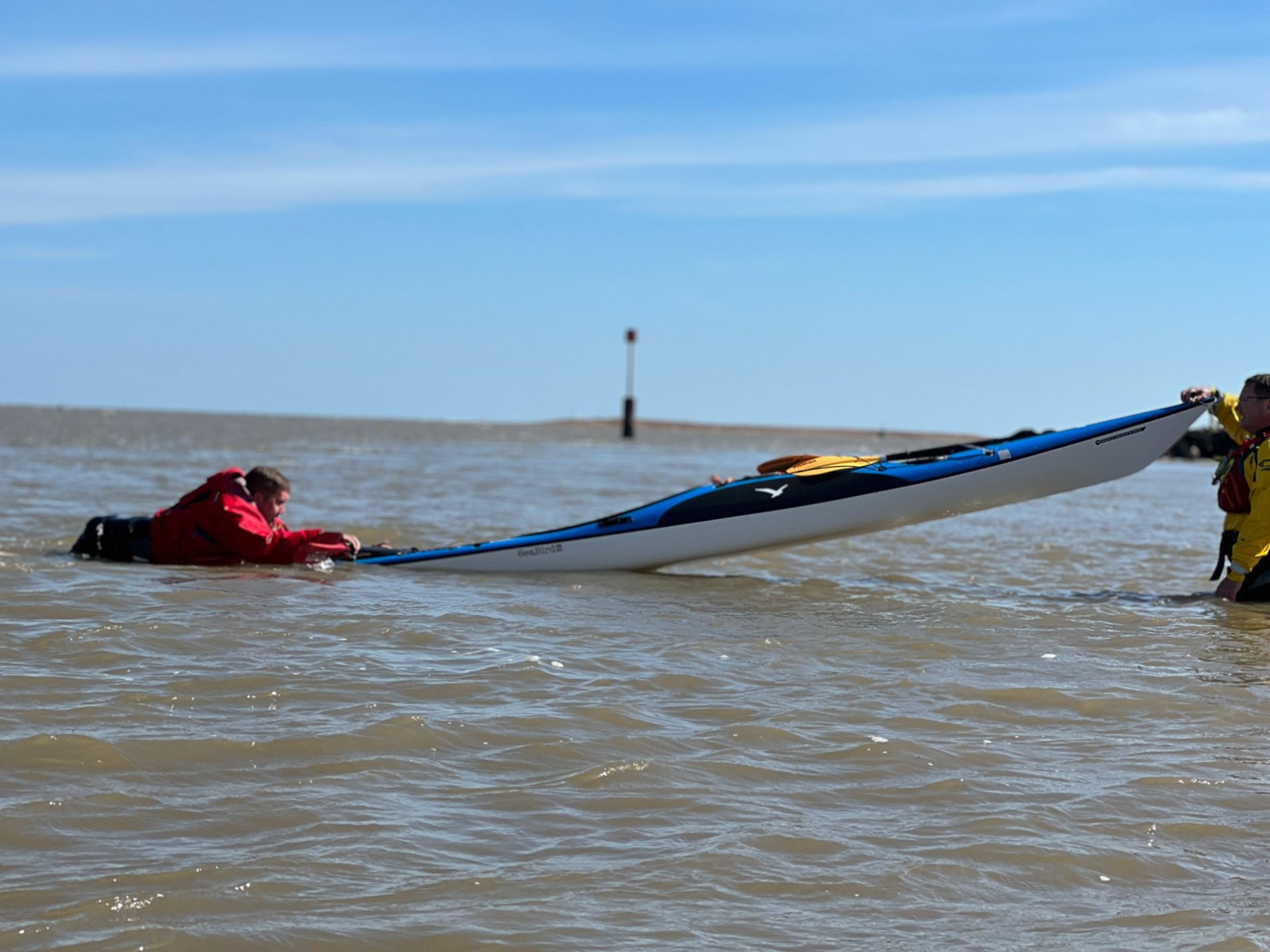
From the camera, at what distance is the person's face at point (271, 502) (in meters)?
8.52

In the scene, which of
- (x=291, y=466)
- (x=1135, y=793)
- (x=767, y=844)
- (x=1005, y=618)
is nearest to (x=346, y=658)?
(x=767, y=844)

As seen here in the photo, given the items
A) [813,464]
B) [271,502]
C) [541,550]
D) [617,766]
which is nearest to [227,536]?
[271,502]

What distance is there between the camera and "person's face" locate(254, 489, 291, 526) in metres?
8.52

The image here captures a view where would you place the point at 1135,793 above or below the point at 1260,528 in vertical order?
below

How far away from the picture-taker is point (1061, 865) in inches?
129

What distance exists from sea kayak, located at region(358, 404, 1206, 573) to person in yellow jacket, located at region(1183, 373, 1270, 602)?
1067 mm

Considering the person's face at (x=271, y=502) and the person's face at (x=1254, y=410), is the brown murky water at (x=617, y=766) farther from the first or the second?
the person's face at (x=1254, y=410)

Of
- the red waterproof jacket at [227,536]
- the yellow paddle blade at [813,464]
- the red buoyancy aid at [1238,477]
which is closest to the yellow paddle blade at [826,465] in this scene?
the yellow paddle blade at [813,464]

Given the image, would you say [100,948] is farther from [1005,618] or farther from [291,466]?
[291,466]

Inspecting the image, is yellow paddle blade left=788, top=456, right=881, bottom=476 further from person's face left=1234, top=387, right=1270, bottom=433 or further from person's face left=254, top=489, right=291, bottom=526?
person's face left=254, top=489, right=291, bottom=526

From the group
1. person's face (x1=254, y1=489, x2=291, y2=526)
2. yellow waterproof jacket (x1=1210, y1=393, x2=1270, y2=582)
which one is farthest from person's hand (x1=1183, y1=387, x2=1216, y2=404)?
person's face (x1=254, y1=489, x2=291, y2=526)

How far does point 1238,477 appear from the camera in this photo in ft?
24.6

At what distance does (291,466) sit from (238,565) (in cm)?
1384

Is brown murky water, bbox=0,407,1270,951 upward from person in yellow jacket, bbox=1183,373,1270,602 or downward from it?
downward
